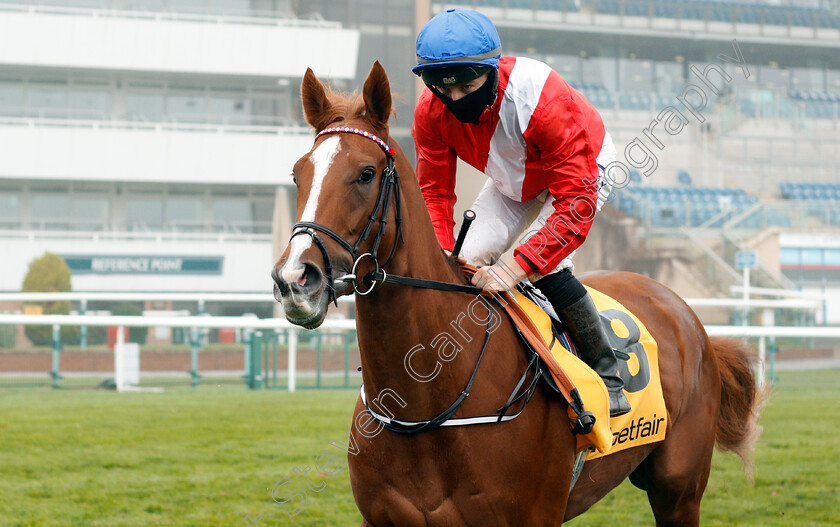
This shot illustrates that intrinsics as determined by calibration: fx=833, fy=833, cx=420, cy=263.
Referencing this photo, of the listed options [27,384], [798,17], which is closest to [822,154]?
[798,17]

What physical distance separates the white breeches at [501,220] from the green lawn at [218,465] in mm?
2170

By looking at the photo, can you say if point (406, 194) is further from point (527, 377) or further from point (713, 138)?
point (713, 138)

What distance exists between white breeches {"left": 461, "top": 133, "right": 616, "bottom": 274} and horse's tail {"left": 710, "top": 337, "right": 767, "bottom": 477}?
1.33m

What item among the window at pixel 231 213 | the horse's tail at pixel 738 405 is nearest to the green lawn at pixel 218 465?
the horse's tail at pixel 738 405

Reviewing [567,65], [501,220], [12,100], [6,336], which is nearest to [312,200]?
[501,220]

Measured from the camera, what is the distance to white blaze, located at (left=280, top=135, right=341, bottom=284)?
176 centimetres

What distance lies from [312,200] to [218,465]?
13.3 ft

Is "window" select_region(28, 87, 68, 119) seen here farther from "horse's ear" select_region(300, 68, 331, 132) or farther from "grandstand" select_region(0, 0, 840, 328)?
"horse's ear" select_region(300, 68, 331, 132)

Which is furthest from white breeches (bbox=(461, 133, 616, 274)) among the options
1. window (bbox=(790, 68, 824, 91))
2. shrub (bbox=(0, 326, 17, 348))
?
window (bbox=(790, 68, 824, 91))

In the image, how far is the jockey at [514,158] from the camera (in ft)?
7.52

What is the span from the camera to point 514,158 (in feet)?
8.44

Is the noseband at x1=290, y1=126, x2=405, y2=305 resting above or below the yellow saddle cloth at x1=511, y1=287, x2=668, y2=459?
above

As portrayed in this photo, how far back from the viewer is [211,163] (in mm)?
23438

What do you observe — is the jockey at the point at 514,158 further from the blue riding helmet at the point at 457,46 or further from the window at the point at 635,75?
the window at the point at 635,75
